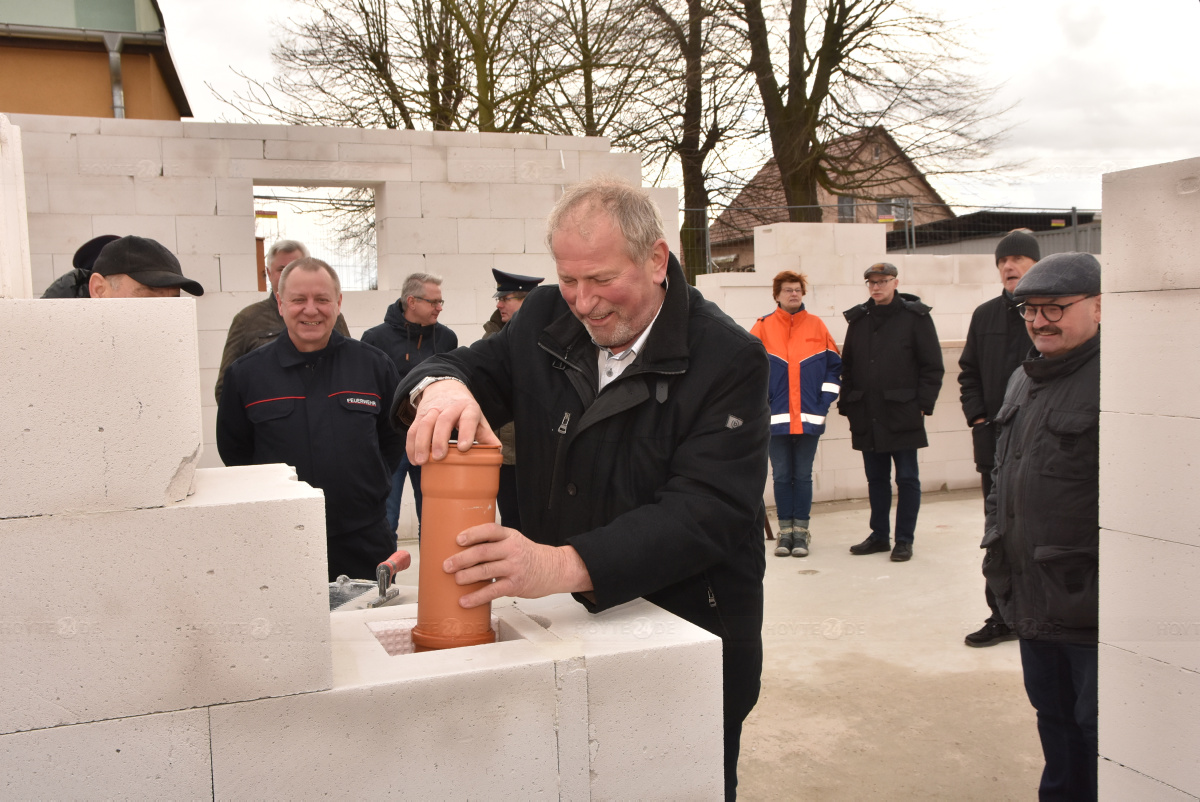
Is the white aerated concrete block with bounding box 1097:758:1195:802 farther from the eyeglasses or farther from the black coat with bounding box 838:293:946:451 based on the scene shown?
the black coat with bounding box 838:293:946:451

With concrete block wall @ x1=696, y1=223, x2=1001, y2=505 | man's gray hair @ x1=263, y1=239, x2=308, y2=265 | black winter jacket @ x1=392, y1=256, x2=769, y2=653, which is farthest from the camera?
concrete block wall @ x1=696, y1=223, x2=1001, y2=505

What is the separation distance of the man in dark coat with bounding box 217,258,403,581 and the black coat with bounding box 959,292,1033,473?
348cm

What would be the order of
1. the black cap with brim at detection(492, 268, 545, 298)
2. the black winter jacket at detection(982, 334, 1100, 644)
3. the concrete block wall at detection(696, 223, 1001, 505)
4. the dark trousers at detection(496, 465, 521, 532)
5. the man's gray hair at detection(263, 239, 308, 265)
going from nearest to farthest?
the black winter jacket at detection(982, 334, 1100, 644)
the dark trousers at detection(496, 465, 521, 532)
the man's gray hair at detection(263, 239, 308, 265)
the black cap with brim at detection(492, 268, 545, 298)
the concrete block wall at detection(696, 223, 1001, 505)

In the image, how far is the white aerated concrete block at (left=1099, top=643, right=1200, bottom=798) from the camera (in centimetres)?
241

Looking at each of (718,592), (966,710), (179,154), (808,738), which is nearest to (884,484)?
(966,710)

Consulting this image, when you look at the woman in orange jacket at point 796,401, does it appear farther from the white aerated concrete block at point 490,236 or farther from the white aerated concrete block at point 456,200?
the white aerated concrete block at point 456,200

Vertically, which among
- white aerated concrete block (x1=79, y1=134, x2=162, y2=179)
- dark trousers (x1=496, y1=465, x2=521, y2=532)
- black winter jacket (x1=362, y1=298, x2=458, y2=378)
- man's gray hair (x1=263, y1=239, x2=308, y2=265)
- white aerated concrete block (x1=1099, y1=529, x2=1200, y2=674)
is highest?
white aerated concrete block (x1=79, y1=134, x2=162, y2=179)

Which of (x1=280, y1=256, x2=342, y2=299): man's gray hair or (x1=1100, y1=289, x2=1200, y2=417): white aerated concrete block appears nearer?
(x1=1100, y1=289, x2=1200, y2=417): white aerated concrete block

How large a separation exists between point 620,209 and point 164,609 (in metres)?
1.14

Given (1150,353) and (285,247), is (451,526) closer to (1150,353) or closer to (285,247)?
(1150,353)

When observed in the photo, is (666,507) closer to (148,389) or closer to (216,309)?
(148,389)

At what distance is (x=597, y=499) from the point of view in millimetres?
2086

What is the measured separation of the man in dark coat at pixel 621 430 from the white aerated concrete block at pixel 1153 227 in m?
1.16

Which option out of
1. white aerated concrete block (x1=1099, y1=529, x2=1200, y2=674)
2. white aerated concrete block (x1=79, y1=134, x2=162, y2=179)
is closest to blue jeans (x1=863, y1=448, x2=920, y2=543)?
white aerated concrete block (x1=1099, y1=529, x2=1200, y2=674)
